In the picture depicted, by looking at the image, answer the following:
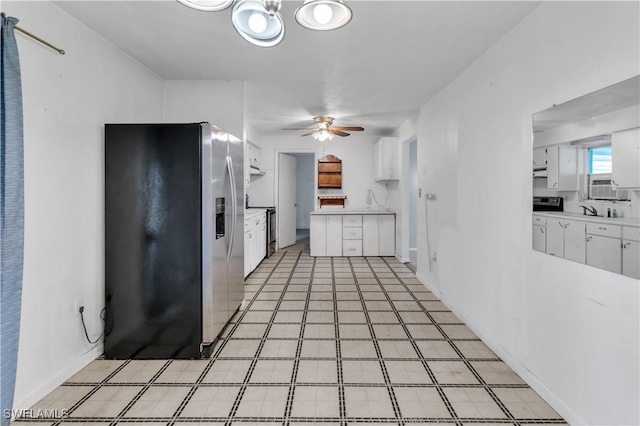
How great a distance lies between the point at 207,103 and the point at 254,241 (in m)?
2.23

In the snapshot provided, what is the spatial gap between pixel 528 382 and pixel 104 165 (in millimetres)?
3316

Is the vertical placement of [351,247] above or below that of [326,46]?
below

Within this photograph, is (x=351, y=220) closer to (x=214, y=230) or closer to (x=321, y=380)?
(x=214, y=230)

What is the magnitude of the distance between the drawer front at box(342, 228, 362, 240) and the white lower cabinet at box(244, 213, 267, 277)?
150 centimetres

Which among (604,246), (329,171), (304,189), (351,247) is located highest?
(329,171)

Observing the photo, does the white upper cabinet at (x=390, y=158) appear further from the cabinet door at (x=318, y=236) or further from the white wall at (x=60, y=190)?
the white wall at (x=60, y=190)

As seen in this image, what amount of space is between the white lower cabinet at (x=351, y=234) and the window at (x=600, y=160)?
4735mm

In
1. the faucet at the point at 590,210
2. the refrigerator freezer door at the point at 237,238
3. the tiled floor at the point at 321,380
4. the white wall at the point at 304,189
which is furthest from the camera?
the white wall at the point at 304,189

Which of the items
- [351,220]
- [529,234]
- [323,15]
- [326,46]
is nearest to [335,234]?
[351,220]

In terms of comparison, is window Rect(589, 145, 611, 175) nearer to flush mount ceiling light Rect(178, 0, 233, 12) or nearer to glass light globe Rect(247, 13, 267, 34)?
glass light globe Rect(247, 13, 267, 34)

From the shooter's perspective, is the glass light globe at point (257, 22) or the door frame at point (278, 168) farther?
the door frame at point (278, 168)

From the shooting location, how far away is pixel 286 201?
7.20 meters

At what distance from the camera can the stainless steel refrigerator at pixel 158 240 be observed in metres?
2.42

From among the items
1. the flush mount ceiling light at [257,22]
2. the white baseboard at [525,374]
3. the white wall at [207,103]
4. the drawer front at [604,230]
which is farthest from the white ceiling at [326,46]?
the white baseboard at [525,374]
